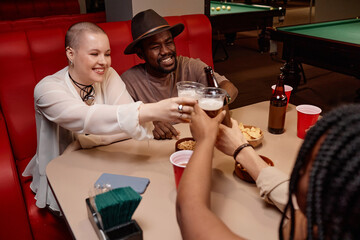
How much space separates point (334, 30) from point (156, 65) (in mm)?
3287

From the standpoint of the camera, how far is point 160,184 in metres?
1.22

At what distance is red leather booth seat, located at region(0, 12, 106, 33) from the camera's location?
3.87 metres

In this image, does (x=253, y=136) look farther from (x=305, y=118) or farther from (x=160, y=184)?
(x=160, y=184)

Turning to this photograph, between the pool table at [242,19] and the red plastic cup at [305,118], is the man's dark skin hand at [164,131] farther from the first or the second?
the pool table at [242,19]

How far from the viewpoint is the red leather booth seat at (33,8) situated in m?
5.63

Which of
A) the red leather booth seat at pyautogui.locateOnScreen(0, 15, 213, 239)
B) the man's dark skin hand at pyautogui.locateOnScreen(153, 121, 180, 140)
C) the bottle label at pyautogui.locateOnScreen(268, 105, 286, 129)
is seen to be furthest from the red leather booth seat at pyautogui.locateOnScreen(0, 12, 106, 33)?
the bottle label at pyautogui.locateOnScreen(268, 105, 286, 129)

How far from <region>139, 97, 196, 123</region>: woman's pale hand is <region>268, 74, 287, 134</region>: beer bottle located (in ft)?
1.65

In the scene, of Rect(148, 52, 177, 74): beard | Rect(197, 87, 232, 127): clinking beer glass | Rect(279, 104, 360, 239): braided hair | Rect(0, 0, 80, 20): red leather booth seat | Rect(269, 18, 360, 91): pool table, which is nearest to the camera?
Rect(279, 104, 360, 239): braided hair

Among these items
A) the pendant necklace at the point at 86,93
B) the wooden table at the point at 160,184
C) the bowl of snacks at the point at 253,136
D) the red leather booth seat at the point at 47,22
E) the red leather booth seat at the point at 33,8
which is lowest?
the wooden table at the point at 160,184

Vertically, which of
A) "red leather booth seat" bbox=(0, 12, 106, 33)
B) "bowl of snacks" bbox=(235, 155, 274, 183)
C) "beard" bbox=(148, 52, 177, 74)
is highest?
"red leather booth seat" bbox=(0, 12, 106, 33)

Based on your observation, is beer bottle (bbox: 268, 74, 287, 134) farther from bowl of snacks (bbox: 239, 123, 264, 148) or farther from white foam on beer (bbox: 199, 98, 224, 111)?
white foam on beer (bbox: 199, 98, 224, 111)

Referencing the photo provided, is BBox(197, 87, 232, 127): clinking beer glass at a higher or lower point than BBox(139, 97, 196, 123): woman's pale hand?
higher

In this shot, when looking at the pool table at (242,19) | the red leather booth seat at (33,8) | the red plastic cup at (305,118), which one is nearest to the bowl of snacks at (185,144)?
the red plastic cup at (305,118)

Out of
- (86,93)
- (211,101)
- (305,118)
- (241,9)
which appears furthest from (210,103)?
(241,9)
